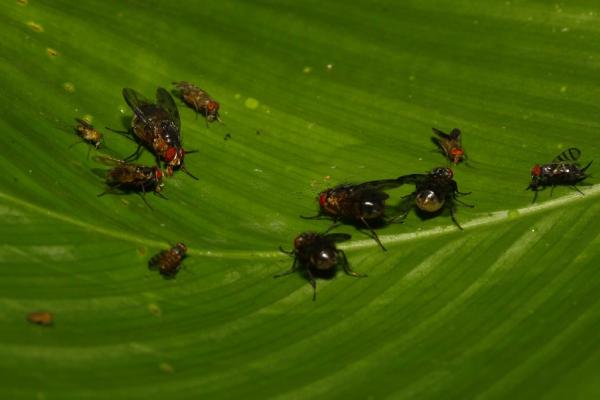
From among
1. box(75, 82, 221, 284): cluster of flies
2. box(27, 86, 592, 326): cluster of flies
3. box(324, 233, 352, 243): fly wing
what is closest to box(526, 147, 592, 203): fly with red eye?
box(27, 86, 592, 326): cluster of flies

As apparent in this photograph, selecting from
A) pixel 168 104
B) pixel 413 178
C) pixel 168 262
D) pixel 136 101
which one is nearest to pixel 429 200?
pixel 413 178

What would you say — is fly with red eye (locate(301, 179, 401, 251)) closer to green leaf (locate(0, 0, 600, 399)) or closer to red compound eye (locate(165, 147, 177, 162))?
green leaf (locate(0, 0, 600, 399))

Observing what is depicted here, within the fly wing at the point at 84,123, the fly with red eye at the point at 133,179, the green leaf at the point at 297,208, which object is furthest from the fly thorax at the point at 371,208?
the fly wing at the point at 84,123

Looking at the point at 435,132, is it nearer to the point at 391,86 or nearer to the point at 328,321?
the point at 391,86

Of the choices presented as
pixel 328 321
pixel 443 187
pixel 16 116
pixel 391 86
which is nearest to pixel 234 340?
pixel 328 321

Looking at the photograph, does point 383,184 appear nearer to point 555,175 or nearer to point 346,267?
point 346,267

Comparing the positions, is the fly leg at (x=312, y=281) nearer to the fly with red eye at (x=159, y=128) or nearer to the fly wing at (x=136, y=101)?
the fly with red eye at (x=159, y=128)
